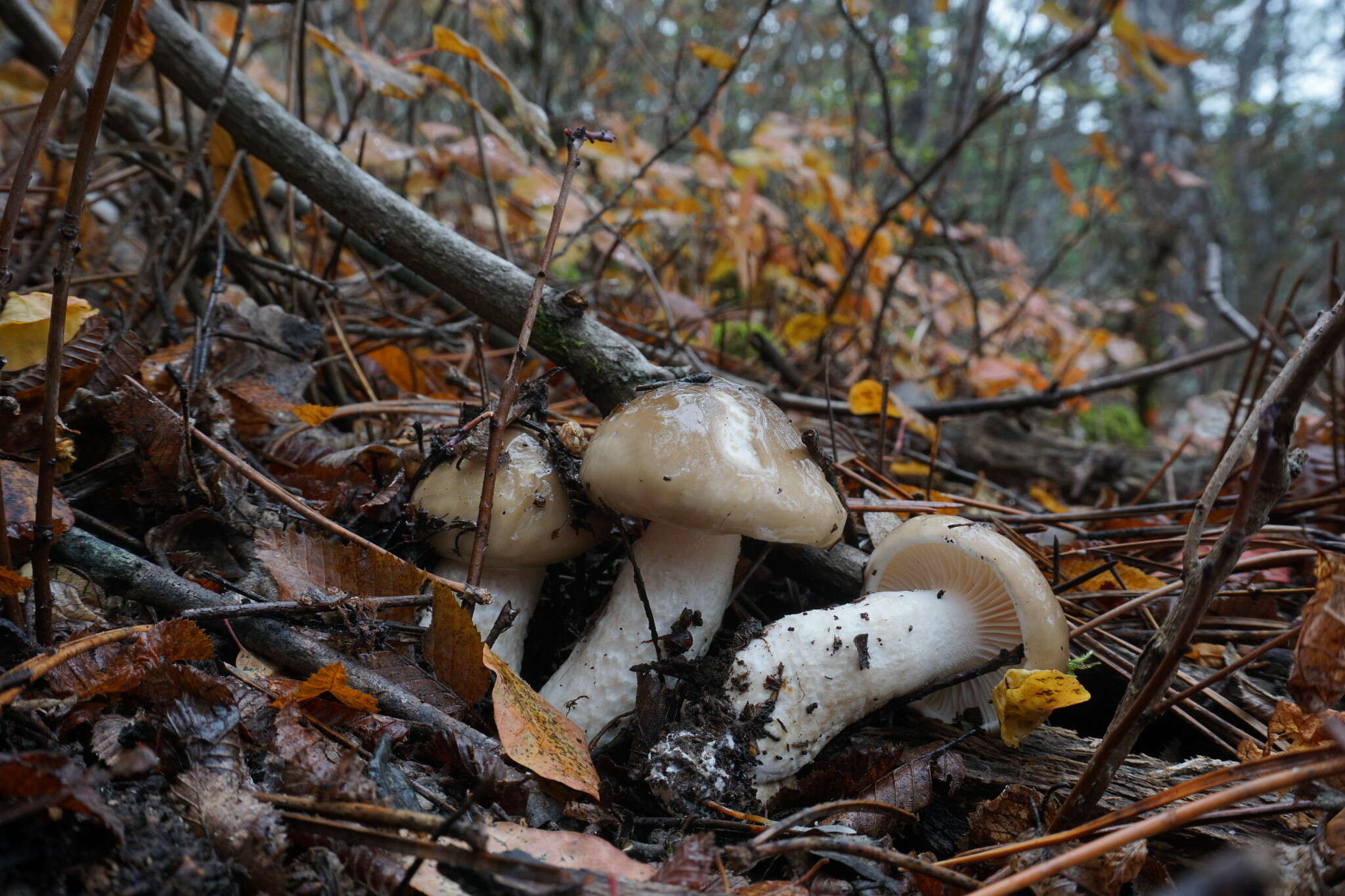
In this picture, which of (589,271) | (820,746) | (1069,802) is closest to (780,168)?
(589,271)

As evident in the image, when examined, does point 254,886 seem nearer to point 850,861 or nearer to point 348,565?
point 348,565

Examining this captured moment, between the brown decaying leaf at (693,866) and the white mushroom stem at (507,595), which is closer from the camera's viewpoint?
the brown decaying leaf at (693,866)

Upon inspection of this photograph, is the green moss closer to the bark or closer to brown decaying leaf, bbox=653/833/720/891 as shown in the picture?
the bark

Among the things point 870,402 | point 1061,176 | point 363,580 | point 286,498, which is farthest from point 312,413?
point 1061,176

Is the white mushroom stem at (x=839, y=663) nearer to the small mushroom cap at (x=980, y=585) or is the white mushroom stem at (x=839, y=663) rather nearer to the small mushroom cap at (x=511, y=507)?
the small mushroom cap at (x=980, y=585)

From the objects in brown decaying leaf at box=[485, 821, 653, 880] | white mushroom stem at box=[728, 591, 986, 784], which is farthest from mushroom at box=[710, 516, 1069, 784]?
brown decaying leaf at box=[485, 821, 653, 880]

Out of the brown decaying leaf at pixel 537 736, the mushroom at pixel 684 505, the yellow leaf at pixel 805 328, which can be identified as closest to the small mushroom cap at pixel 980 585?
the mushroom at pixel 684 505
